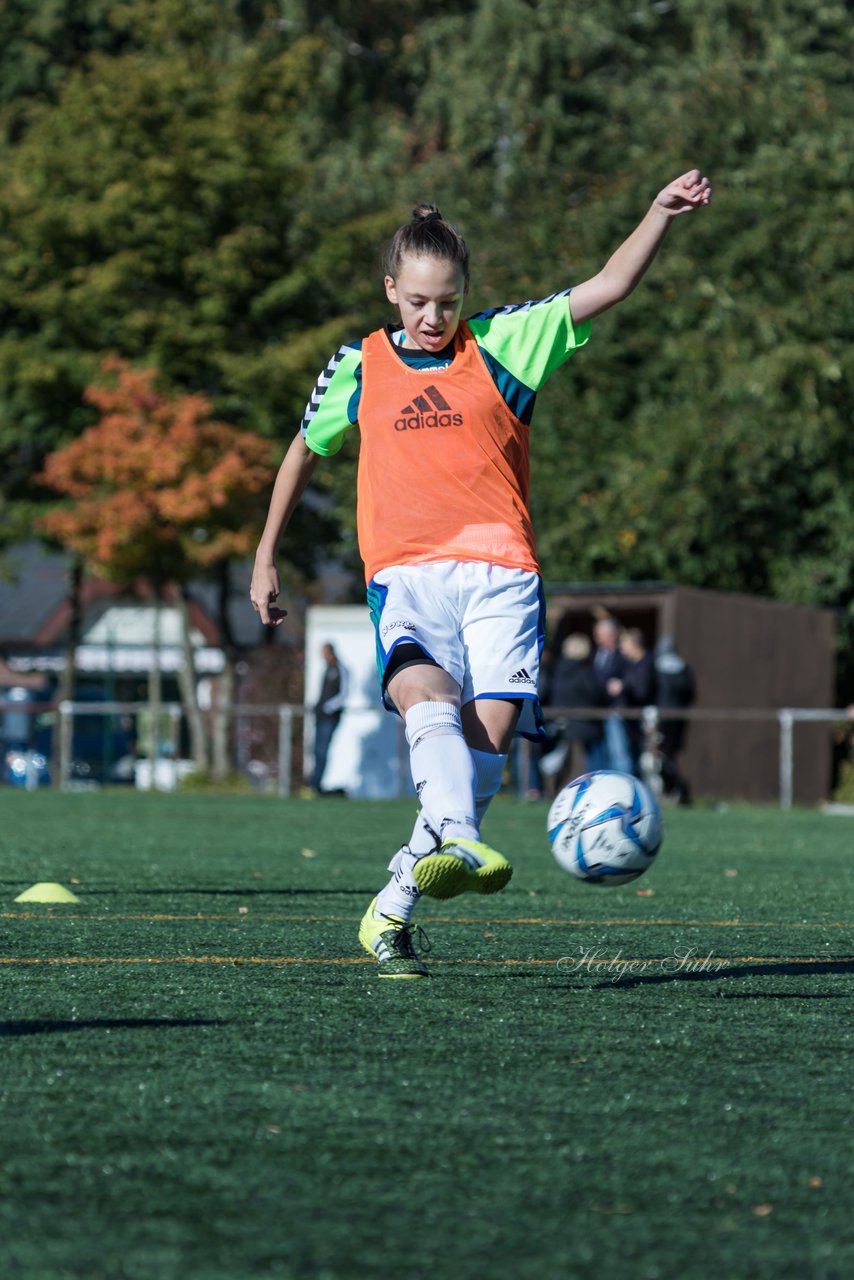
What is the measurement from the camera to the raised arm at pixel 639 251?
525cm

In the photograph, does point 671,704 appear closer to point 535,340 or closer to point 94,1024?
point 535,340

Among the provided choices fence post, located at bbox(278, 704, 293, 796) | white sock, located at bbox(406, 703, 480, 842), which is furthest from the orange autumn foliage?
white sock, located at bbox(406, 703, 480, 842)

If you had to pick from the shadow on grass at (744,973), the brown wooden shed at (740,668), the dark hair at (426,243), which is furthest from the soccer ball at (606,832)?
the brown wooden shed at (740,668)

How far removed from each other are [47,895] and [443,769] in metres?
3.28

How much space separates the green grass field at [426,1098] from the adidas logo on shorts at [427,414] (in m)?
1.49

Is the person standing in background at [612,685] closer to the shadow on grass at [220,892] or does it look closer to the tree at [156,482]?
the tree at [156,482]

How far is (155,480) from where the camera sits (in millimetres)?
28844

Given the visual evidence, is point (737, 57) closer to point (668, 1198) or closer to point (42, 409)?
point (42, 409)

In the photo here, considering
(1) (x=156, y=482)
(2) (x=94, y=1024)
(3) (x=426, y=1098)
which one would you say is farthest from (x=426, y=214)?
(1) (x=156, y=482)

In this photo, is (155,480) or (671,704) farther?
(155,480)

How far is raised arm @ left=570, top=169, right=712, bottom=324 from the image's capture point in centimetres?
525

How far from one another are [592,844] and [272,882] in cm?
424

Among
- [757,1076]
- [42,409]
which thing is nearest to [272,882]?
[757,1076]

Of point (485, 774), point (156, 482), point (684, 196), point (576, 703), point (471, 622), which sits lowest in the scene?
point (485, 774)
